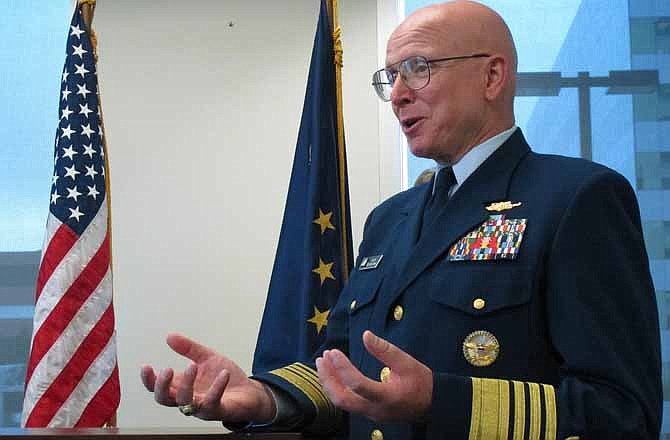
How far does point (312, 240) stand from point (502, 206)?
1.61 metres

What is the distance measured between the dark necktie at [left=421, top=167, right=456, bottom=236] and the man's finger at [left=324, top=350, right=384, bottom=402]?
0.49 m

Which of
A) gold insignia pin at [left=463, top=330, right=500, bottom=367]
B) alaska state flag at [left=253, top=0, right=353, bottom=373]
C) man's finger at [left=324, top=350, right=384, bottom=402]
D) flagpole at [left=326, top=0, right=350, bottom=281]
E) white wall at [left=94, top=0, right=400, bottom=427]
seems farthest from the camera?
white wall at [left=94, top=0, right=400, bottom=427]

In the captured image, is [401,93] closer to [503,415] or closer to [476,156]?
[476,156]

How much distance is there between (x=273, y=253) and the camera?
390 centimetres

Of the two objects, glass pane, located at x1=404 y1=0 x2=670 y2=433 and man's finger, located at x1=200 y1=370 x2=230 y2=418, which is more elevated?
glass pane, located at x1=404 y1=0 x2=670 y2=433

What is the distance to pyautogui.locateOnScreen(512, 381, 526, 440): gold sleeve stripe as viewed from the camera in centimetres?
118

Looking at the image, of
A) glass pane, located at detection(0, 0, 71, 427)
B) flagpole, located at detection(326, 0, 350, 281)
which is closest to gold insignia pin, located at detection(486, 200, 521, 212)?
flagpole, located at detection(326, 0, 350, 281)

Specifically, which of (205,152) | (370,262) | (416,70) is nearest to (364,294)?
(370,262)

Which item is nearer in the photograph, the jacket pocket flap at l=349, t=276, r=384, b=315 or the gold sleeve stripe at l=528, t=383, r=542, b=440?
the gold sleeve stripe at l=528, t=383, r=542, b=440

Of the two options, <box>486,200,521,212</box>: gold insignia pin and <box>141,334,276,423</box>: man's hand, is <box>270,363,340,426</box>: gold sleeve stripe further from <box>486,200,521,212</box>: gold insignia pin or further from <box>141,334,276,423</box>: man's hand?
<box>486,200,521,212</box>: gold insignia pin

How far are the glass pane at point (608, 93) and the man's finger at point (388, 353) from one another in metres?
2.63

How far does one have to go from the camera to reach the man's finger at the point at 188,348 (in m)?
1.37

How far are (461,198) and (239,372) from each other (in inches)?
17.6

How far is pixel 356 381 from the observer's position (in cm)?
106
